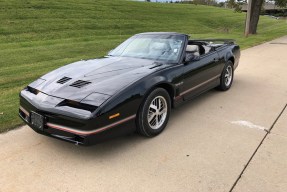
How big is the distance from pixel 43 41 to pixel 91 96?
8.78m

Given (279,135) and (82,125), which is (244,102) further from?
(82,125)

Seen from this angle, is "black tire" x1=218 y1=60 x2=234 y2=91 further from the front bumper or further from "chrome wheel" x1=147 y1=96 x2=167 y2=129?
the front bumper

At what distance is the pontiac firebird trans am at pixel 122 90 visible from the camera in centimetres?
329

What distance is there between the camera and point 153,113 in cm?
401

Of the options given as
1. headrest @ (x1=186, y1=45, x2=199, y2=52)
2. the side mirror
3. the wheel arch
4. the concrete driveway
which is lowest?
the concrete driveway

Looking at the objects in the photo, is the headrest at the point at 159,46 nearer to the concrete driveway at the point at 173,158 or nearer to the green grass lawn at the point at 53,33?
the concrete driveway at the point at 173,158

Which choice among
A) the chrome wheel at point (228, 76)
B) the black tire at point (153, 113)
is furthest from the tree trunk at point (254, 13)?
the black tire at point (153, 113)

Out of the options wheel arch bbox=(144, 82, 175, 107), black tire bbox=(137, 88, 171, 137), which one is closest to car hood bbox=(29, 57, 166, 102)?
wheel arch bbox=(144, 82, 175, 107)

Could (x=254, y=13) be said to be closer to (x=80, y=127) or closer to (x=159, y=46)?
(x=159, y=46)

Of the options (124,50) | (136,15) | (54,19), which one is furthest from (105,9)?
(124,50)

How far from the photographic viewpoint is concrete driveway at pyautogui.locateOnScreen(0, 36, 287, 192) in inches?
119

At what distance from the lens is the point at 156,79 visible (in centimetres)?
395

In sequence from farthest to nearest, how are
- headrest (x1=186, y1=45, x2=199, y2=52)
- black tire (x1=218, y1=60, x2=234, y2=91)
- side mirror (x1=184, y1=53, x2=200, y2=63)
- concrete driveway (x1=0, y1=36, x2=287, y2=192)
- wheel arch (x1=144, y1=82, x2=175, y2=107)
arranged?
black tire (x1=218, y1=60, x2=234, y2=91) → headrest (x1=186, y1=45, x2=199, y2=52) → side mirror (x1=184, y1=53, x2=200, y2=63) → wheel arch (x1=144, y1=82, x2=175, y2=107) → concrete driveway (x1=0, y1=36, x2=287, y2=192)

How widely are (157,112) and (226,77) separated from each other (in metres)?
2.70
